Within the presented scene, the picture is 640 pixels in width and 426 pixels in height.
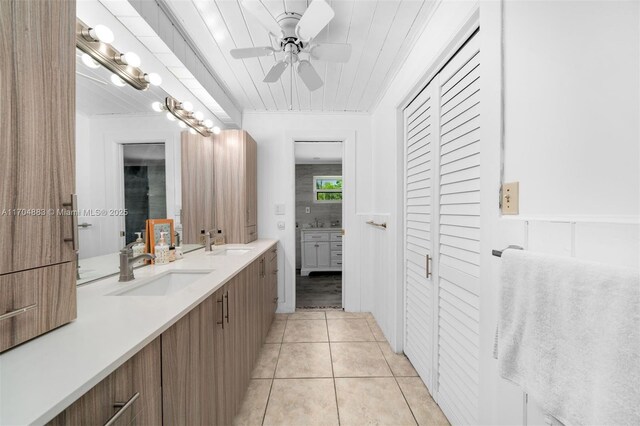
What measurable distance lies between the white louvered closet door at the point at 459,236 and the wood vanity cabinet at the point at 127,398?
1268 millimetres

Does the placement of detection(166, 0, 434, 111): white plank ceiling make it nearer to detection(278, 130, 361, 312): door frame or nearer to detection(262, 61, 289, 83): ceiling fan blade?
detection(262, 61, 289, 83): ceiling fan blade

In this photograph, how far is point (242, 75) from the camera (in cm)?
219

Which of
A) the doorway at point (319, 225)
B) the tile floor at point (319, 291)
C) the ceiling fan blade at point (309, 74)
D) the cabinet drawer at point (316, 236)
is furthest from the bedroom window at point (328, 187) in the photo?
the ceiling fan blade at point (309, 74)

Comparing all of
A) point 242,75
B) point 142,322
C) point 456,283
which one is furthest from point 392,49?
point 142,322

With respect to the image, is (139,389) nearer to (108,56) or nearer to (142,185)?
(142,185)

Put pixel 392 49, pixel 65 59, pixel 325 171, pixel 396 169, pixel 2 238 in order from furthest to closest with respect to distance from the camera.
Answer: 1. pixel 325 171
2. pixel 396 169
3. pixel 392 49
4. pixel 65 59
5. pixel 2 238

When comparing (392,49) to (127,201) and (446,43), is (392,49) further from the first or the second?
(127,201)

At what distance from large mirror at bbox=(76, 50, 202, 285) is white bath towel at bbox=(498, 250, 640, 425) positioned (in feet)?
5.57

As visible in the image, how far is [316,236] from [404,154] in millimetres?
3090

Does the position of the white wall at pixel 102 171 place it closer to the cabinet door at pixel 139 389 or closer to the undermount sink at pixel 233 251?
the cabinet door at pixel 139 389

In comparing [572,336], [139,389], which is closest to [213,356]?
[139,389]

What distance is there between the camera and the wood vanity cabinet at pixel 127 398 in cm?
54

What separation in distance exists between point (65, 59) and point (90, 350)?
31.8 inches

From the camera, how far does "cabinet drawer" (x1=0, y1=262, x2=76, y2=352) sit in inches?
24.3
